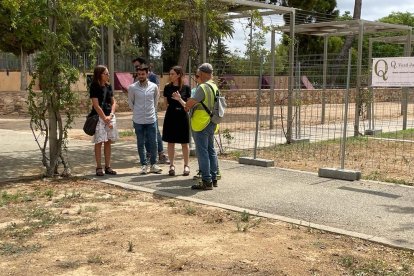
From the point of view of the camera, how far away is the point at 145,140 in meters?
8.02

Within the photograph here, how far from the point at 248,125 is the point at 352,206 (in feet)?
31.7

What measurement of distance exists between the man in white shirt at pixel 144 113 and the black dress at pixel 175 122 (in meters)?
0.24

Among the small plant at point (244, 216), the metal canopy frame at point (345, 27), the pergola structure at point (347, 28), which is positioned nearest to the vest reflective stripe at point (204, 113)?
the small plant at point (244, 216)

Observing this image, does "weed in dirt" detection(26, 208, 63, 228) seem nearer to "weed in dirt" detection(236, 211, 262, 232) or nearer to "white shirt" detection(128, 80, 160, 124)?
"weed in dirt" detection(236, 211, 262, 232)

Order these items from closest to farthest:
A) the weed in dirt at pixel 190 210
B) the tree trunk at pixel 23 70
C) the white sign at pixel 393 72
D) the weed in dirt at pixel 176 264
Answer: the weed in dirt at pixel 176 264, the weed in dirt at pixel 190 210, the white sign at pixel 393 72, the tree trunk at pixel 23 70

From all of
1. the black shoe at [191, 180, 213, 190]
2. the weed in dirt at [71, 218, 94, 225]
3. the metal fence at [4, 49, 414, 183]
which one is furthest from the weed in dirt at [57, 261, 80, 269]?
the metal fence at [4, 49, 414, 183]

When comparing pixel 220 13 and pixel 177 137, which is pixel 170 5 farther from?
pixel 177 137

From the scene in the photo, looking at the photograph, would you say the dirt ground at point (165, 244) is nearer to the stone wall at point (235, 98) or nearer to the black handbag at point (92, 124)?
the black handbag at point (92, 124)

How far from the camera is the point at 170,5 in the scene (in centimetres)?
1004

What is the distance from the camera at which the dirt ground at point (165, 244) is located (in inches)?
160

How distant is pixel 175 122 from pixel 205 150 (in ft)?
3.76

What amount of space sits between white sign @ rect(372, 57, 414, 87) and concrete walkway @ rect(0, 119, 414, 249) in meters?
2.96

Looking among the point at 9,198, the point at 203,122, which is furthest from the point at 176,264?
the point at 9,198

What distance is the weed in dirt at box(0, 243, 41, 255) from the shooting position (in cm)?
445
